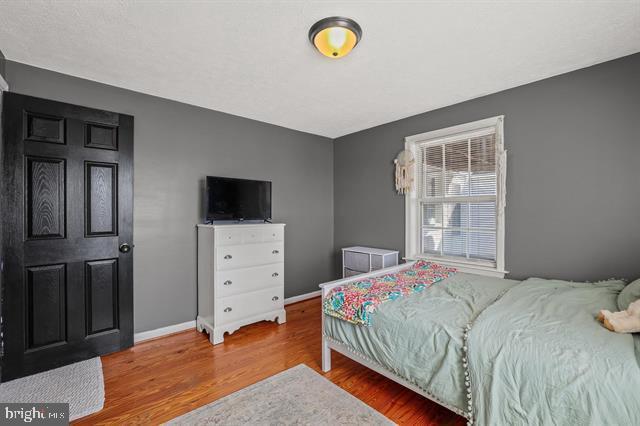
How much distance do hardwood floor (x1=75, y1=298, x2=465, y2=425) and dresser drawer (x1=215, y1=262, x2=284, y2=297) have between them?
479 millimetres

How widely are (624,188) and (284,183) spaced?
3.39 meters

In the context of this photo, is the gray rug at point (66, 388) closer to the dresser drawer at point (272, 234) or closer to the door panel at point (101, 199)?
the door panel at point (101, 199)

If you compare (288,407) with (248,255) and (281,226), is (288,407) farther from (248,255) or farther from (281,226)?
(281,226)

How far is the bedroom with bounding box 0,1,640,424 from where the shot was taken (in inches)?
67.2

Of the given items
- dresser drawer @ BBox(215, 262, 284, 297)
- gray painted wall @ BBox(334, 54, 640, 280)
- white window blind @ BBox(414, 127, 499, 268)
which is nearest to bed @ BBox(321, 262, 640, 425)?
gray painted wall @ BBox(334, 54, 640, 280)

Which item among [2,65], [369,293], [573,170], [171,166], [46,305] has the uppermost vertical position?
[2,65]

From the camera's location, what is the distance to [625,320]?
4.59 feet

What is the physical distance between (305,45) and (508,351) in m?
2.25

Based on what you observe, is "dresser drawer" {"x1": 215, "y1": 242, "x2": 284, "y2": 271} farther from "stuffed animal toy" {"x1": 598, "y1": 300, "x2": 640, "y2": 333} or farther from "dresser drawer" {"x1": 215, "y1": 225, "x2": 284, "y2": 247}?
"stuffed animal toy" {"x1": 598, "y1": 300, "x2": 640, "y2": 333}

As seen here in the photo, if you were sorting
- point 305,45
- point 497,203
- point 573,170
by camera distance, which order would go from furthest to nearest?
point 497,203, point 573,170, point 305,45

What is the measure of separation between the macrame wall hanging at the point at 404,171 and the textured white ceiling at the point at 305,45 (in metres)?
0.78

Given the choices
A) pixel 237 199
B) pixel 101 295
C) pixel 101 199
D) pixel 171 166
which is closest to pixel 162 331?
pixel 101 295

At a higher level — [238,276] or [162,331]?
[238,276]

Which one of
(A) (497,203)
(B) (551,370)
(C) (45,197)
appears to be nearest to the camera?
(B) (551,370)
